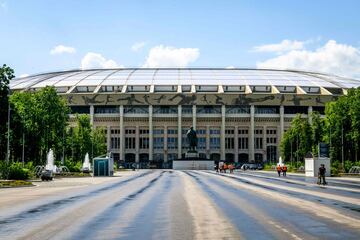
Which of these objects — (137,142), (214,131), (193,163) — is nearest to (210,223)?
(193,163)

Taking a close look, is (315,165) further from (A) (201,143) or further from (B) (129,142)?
(B) (129,142)

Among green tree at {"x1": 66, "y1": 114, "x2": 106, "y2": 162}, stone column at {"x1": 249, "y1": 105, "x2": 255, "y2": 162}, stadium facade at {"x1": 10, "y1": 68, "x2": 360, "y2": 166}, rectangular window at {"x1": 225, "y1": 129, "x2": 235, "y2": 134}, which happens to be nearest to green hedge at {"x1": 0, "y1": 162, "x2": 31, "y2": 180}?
green tree at {"x1": 66, "y1": 114, "x2": 106, "y2": 162}

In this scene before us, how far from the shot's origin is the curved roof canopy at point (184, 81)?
162875 millimetres

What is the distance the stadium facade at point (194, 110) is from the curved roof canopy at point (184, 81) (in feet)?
0.99

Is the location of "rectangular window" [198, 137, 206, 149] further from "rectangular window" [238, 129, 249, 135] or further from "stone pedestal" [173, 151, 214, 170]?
"stone pedestal" [173, 151, 214, 170]

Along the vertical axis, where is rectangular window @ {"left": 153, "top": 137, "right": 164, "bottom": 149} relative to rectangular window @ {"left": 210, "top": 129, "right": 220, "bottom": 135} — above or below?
below

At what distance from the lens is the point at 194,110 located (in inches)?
6412

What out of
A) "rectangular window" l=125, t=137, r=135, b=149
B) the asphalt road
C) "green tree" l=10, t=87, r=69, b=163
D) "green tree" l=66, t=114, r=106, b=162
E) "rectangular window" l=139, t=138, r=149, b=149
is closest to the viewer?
the asphalt road

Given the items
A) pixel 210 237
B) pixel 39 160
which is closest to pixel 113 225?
pixel 210 237

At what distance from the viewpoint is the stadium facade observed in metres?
158

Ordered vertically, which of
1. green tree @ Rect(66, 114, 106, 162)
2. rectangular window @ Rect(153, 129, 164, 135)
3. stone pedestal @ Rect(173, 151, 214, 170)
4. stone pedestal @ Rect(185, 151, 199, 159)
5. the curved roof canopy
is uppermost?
the curved roof canopy

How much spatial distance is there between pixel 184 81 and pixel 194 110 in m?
11.6

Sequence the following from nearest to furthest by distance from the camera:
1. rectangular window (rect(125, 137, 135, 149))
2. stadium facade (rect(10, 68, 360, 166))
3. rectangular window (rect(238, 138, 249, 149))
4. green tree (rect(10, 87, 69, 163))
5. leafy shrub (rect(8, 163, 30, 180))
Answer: leafy shrub (rect(8, 163, 30, 180)) → green tree (rect(10, 87, 69, 163)) → stadium facade (rect(10, 68, 360, 166)) → rectangular window (rect(125, 137, 135, 149)) → rectangular window (rect(238, 138, 249, 149))

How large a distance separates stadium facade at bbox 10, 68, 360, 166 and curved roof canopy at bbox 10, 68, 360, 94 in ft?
0.99
